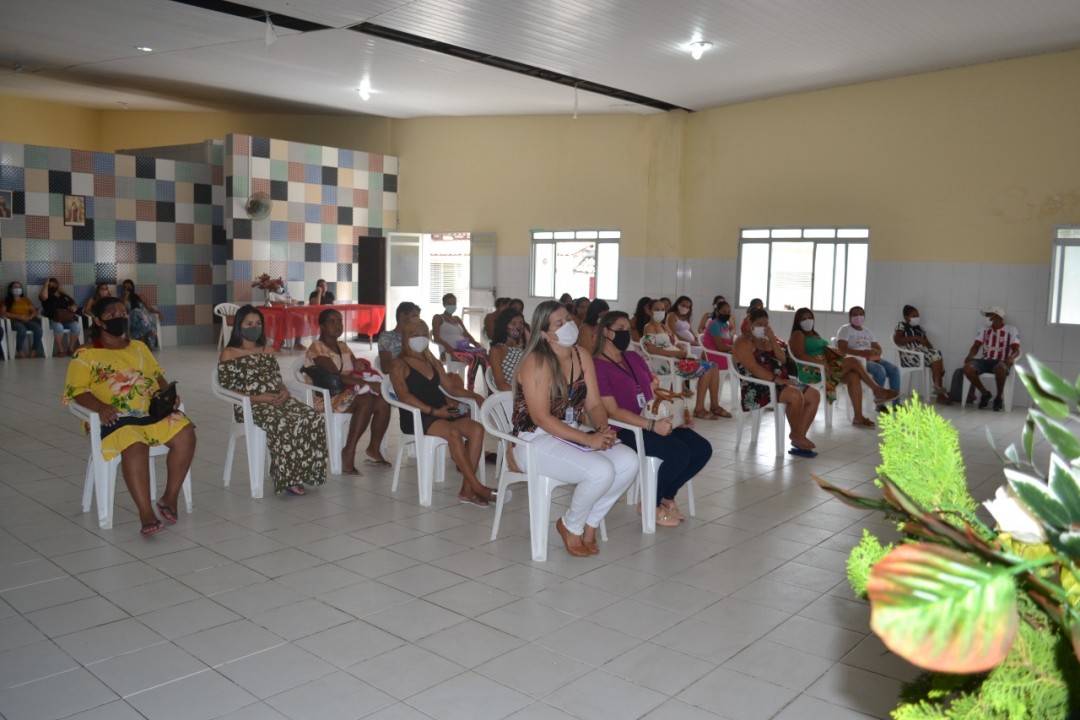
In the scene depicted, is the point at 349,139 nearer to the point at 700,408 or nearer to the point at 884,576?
the point at 700,408

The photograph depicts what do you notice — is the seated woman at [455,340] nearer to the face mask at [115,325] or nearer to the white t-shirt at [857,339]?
the white t-shirt at [857,339]

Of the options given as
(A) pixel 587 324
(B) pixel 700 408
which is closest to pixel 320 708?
(A) pixel 587 324

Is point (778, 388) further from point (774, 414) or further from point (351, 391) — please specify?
point (351, 391)

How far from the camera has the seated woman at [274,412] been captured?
16.3ft

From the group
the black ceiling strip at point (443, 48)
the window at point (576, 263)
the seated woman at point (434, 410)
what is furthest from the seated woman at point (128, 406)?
the window at point (576, 263)

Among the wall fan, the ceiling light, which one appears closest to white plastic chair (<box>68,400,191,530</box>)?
the ceiling light

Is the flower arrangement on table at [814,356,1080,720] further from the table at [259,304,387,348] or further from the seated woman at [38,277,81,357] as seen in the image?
the seated woman at [38,277,81,357]

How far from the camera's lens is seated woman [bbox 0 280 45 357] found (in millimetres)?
11578

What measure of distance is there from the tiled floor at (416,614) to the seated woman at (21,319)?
24.2 feet

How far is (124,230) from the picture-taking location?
13172mm

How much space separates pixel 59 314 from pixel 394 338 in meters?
7.79

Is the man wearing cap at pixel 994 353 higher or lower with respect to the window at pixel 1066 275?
lower

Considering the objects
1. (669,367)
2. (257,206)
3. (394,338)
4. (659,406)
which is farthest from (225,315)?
(659,406)

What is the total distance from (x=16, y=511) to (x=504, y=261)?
995cm
